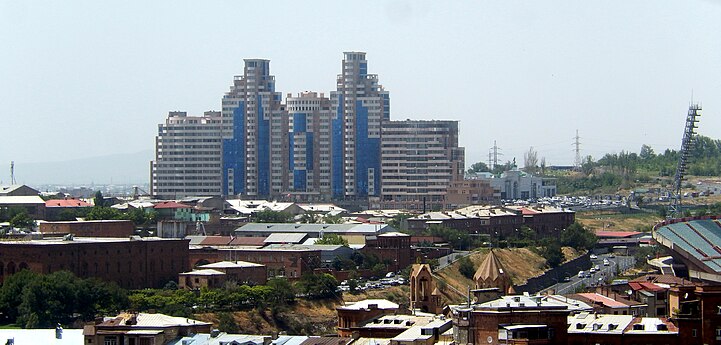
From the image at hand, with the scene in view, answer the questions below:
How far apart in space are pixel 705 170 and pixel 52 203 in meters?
72.6

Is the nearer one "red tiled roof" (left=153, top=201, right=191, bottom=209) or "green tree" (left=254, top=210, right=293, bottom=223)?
"red tiled roof" (left=153, top=201, right=191, bottom=209)

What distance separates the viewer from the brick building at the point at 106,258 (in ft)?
266

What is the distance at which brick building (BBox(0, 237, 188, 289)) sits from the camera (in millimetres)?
80938

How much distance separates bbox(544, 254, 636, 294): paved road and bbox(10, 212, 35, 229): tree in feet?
87.4

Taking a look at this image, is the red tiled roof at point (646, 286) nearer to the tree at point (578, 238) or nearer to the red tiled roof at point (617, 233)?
the tree at point (578, 238)

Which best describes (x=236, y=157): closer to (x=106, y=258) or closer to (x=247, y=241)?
(x=247, y=241)

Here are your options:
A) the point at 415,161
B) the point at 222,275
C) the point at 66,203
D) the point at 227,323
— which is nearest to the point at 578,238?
the point at 66,203

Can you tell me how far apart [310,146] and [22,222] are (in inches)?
2124

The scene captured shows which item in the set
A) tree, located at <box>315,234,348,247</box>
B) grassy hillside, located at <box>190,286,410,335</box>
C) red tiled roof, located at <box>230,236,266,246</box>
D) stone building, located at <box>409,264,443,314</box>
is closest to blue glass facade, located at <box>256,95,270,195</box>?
tree, located at <box>315,234,348,247</box>

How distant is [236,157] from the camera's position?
15438 centimetres

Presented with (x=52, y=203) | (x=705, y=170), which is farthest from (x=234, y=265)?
(x=705, y=170)

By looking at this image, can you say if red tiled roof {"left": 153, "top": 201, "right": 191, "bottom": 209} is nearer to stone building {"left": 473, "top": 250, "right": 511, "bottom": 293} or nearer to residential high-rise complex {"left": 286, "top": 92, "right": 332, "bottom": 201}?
residential high-rise complex {"left": 286, "top": 92, "right": 332, "bottom": 201}

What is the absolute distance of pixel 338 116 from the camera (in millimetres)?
150875

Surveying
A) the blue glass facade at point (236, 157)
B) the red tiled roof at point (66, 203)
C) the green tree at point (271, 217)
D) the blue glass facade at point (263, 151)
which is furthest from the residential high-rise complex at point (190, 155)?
the red tiled roof at point (66, 203)
